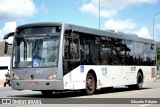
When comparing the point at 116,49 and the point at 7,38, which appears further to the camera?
the point at 116,49

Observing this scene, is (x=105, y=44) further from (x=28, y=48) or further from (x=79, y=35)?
(x=28, y=48)

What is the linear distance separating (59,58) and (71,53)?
104cm

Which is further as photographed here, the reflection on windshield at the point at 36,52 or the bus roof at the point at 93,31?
the bus roof at the point at 93,31

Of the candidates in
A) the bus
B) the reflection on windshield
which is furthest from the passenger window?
the reflection on windshield

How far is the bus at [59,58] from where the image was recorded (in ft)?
58.6

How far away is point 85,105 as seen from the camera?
1441cm

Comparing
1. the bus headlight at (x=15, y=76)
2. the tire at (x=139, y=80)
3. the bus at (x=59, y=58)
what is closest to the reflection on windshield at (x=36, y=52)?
the bus at (x=59, y=58)

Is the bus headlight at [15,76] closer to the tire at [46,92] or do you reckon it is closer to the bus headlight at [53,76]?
the bus headlight at [53,76]

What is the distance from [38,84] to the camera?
58.9 feet

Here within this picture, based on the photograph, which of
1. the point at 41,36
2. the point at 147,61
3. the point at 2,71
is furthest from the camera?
the point at 2,71

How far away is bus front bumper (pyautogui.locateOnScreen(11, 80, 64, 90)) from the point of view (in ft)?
58.0

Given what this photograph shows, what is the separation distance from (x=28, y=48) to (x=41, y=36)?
806mm

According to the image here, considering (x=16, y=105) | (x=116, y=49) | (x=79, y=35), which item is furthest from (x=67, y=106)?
(x=116, y=49)

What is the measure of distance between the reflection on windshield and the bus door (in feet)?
1.59
